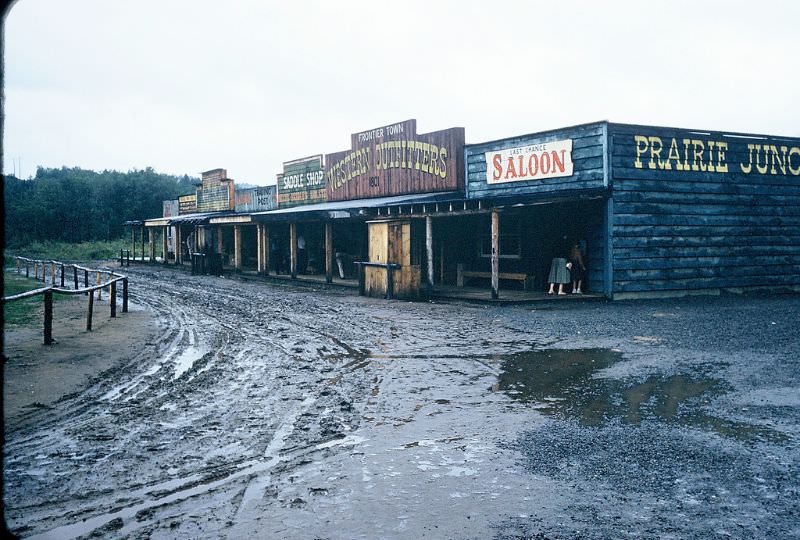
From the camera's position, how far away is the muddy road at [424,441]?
3.82 m

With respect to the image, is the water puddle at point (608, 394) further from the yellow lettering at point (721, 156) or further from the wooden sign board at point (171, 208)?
the wooden sign board at point (171, 208)

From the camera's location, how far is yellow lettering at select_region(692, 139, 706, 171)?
1739 cm

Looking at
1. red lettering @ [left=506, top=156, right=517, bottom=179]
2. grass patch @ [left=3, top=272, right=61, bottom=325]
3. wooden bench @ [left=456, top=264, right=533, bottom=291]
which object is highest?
red lettering @ [left=506, top=156, right=517, bottom=179]

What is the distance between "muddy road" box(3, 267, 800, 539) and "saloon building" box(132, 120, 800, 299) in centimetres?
629

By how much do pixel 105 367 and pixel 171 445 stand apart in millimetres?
3784

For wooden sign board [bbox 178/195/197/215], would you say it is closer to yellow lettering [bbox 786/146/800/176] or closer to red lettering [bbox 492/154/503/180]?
red lettering [bbox 492/154/503/180]

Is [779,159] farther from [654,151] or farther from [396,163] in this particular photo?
[396,163]

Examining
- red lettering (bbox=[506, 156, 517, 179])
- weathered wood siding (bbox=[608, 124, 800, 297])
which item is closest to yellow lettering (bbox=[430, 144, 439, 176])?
red lettering (bbox=[506, 156, 517, 179])

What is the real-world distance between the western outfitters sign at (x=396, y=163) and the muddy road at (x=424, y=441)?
11.3 metres

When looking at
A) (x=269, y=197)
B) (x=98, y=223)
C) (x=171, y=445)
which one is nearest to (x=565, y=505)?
(x=171, y=445)

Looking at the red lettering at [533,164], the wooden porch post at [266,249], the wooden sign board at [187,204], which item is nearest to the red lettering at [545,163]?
the red lettering at [533,164]

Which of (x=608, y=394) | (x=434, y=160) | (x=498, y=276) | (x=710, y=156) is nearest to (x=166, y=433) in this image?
(x=608, y=394)

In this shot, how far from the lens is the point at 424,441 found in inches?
211

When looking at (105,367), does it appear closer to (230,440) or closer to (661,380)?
(230,440)
